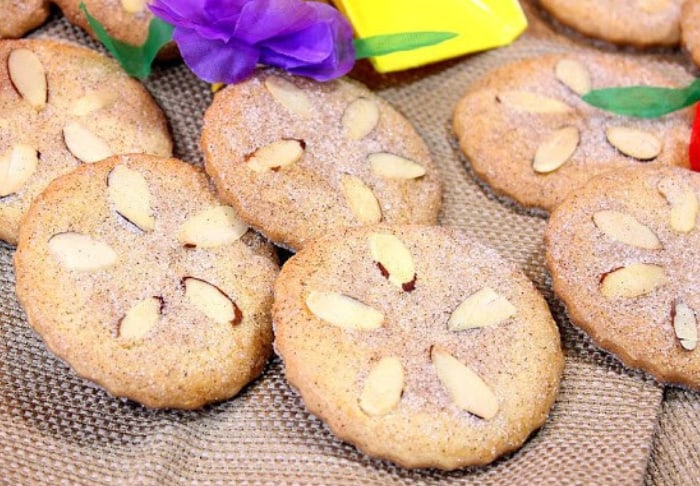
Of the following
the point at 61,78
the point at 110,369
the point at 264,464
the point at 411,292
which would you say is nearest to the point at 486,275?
the point at 411,292

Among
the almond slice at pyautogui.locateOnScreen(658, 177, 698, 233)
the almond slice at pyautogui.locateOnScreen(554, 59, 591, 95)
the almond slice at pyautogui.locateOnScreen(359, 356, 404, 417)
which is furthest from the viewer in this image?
the almond slice at pyautogui.locateOnScreen(554, 59, 591, 95)

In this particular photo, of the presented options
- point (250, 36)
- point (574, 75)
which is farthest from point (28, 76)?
point (574, 75)

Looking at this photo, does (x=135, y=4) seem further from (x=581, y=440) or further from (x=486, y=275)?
(x=581, y=440)

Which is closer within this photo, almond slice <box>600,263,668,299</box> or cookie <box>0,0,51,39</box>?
almond slice <box>600,263,668,299</box>

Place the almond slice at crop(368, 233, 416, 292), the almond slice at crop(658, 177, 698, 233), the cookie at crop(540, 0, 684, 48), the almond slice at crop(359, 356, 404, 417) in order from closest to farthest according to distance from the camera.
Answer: the almond slice at crop(359, 356, 404, 417)
the almond slice at crop(368, 233, 416, 292)
the almond slice at crop(658, 177, 698, 233)
the cookie at crop(540, 0, 684, 48)

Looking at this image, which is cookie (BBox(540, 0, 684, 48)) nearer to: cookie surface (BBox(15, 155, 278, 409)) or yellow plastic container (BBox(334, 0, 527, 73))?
yellow plastic container (BBox(334, 0, 527, 73))

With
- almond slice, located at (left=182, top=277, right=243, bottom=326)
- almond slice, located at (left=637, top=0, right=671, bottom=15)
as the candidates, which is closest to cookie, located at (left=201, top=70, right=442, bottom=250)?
almond slice, located at (left=182, top=277, right=243, bottom=326)

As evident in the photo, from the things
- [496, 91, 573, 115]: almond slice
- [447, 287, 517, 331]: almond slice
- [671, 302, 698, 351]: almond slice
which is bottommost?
[671, 302, 698, 351]: almond slice
